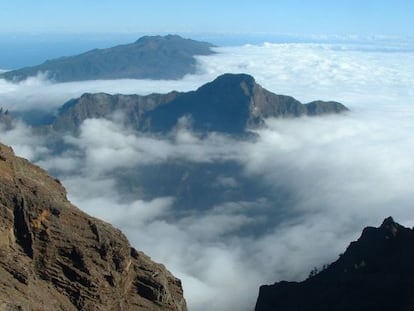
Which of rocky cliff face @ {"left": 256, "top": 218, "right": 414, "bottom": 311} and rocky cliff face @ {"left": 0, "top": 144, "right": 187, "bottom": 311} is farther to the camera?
rocky cliff face @ {"left": 256, "top": 218, "right": 414, "bottom": 311}

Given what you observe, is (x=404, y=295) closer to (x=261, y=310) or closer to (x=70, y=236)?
(x=261, y=310)

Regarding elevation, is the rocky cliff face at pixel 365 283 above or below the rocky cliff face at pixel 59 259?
above

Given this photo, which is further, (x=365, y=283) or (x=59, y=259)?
(x=365, y=283)

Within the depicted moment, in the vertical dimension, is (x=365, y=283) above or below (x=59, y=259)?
above

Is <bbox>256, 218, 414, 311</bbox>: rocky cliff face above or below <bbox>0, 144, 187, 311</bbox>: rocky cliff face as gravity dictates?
above

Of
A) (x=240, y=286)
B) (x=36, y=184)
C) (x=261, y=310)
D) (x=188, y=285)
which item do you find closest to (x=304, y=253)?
(x=240, y=286)
